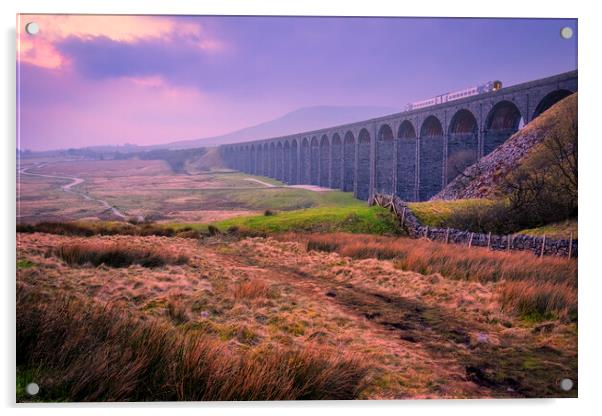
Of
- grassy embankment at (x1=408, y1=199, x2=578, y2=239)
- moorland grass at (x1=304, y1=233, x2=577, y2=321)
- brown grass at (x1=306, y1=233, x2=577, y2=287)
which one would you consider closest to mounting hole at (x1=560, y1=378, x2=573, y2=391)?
moorland grass at (x1=304, y1=233, x2=577, y2=321)

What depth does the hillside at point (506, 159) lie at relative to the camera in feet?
17.7

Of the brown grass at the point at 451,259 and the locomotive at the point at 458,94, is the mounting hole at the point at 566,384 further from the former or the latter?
the locomotive at the point at 458,94

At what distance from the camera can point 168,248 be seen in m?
5.40

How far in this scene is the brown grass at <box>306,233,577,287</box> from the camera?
207 inches

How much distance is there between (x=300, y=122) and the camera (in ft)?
18.9

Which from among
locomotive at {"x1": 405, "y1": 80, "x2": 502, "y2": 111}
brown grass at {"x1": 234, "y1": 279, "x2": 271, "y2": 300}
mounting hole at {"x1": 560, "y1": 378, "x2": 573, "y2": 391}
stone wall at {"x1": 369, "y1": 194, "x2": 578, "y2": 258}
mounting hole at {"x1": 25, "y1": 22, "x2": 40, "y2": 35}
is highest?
mounting hole at {"x1": 25, "y1": 22, "x2": 40, "y2": 35}

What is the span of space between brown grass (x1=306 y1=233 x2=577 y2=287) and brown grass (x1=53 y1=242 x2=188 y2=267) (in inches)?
64.8

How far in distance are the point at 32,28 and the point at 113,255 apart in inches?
98.5

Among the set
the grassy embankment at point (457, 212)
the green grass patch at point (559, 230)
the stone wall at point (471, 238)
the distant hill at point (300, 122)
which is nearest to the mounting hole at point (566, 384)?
the stone wall at point (471, 238)

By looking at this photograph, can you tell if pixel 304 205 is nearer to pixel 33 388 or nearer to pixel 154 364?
pixel 154 364

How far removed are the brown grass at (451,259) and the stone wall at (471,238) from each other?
0.24ft

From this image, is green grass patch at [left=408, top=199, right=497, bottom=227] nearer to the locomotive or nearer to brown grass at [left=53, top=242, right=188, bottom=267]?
the locomotive
